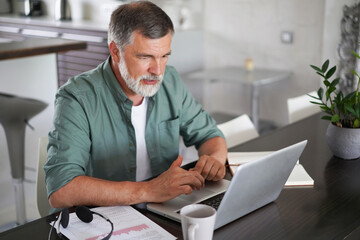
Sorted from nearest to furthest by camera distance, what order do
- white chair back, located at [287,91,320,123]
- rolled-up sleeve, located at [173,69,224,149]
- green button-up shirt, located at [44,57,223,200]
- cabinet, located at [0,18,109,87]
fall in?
green button-up shirt, located at [44,57,223,200]
rolled-up sleeve, located at [173,69,224,149]
white chair back, located at [287,91,320,123]
cabinet, located at [0,18,109,87]

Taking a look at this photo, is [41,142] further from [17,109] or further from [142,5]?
[17,109]

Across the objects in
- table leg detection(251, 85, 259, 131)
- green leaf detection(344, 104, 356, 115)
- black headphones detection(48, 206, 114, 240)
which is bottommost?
table leg detection(251, 85, 259, 131)

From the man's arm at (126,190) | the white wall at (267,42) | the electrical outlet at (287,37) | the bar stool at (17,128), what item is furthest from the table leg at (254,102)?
the man's arm at (126,190)

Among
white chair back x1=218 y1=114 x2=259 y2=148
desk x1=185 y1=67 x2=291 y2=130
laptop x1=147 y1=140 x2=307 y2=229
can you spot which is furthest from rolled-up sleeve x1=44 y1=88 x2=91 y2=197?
desk x1=185 y1=67 x2=291 y2=130

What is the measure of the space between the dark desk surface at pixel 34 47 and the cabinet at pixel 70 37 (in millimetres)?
→ 991

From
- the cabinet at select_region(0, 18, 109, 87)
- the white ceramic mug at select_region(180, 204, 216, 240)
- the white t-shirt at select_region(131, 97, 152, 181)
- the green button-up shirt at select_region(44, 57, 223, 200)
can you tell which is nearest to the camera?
the white ceramic mug at select_region(180, 204, 216, 240)

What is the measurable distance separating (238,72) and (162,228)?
2759 millimetres

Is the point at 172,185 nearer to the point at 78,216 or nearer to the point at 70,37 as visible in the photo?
the point at 78,216

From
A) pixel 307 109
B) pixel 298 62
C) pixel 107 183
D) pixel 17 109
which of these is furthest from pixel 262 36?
pixel 107 183

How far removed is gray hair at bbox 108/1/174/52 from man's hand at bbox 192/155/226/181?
0.45 meters

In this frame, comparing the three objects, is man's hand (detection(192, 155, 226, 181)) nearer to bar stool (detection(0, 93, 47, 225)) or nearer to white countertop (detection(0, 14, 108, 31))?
bar stool (detection(0, 93, 47, 225))

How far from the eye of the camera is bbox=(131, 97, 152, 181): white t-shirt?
5.54 feet

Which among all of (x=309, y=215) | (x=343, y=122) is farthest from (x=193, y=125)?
(x=309, y=215)

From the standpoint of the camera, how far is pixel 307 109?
2.54 meters
